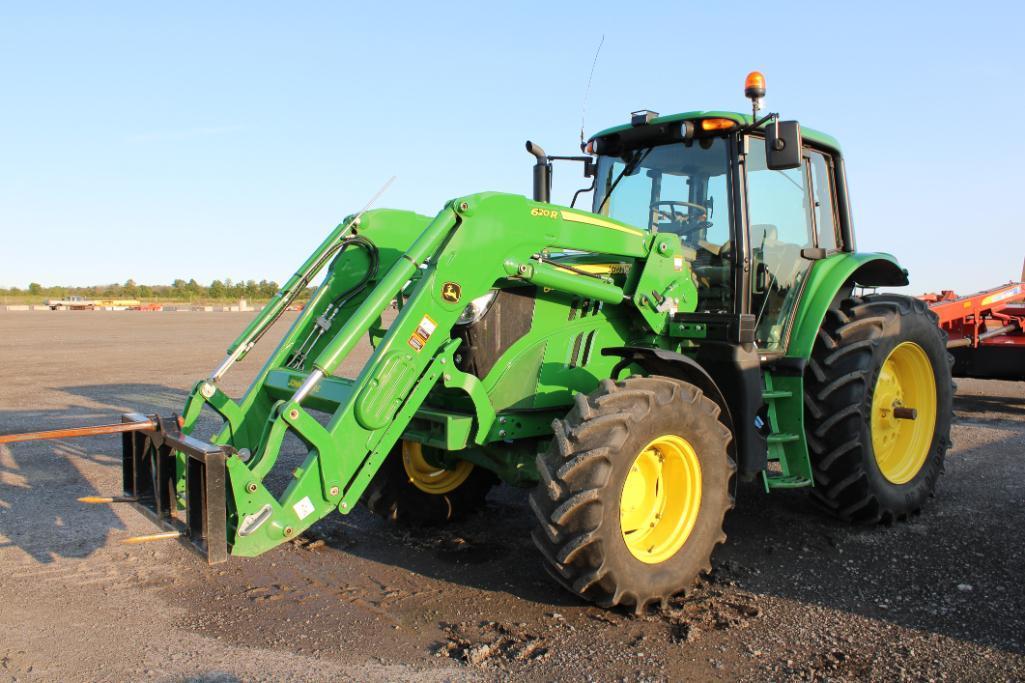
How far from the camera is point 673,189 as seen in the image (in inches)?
211

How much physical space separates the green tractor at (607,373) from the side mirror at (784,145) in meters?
0.01

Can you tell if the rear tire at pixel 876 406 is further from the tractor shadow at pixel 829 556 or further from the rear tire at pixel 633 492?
the rear tire at pixel 633 492

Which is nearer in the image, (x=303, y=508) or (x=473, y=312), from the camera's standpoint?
(x=303, y=508)

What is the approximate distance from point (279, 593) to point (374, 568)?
23.1 inches

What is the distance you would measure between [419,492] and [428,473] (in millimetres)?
140

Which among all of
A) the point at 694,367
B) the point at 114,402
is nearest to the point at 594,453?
the point at 694,367

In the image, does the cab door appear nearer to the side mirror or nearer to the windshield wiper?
the side mirror

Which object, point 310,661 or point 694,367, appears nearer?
point 310,661

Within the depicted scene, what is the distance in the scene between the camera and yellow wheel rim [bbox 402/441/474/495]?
17.3 ft

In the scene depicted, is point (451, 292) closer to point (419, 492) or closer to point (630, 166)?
point (419, 492)

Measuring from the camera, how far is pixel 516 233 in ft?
13.6

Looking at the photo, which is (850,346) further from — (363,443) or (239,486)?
(239,486)

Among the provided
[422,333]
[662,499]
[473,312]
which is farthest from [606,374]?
[422,333]

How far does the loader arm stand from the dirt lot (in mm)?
604
